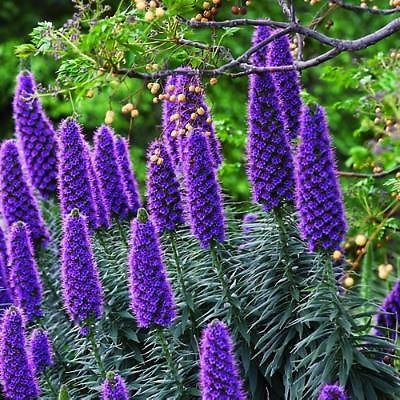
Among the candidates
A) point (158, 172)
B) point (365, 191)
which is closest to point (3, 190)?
point (158, 172)

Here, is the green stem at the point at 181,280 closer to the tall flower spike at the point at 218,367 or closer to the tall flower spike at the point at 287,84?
the tall flower spike at the point at 287,84

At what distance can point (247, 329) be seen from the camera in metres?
4.88

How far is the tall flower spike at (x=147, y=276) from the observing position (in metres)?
4.31

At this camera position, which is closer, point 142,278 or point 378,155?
point 378,155

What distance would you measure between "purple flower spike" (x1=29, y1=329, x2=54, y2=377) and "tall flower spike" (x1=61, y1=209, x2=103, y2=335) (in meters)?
0.38

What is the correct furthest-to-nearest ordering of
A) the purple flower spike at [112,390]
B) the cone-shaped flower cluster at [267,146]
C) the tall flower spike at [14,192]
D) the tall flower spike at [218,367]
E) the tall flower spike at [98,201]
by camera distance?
1. the tall flower spike at [14,192]
2. the tall flower spike at [98,201]
3. the cone-shaped flower cluster at [267,146]
4. the purple flower spike at [112,390]
5. the tall flower spike at [218,367]

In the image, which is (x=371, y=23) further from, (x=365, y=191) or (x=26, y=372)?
(x=26, y=372)

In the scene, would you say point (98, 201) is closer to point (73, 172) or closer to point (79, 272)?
point (73, 172)

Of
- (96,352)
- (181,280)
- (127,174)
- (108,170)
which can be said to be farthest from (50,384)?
(127,174)

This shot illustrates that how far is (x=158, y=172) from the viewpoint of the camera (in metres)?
4.93

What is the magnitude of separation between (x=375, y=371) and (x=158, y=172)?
156cm

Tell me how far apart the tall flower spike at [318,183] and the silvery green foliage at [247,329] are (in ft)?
0.87

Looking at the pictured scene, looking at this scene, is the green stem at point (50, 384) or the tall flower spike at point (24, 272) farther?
the tall flower spike at point (24, 272)

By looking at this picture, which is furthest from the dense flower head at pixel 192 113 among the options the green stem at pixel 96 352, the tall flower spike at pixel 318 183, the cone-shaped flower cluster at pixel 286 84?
the green stem at pixel 96 352
